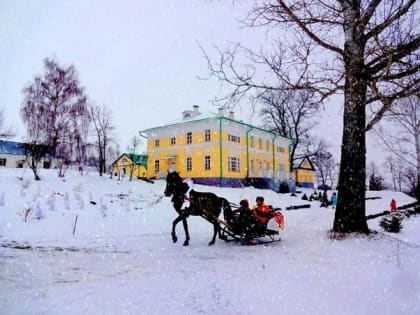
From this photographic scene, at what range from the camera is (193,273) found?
5156 mm

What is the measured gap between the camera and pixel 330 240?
26.4 ft

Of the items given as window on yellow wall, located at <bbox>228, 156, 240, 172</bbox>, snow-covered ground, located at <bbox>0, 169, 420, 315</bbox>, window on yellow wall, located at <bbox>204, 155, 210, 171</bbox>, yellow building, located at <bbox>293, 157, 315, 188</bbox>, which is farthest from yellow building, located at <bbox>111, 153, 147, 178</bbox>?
snow-covered ground, located at <bbox>0, 169, 420, 315</bbox>

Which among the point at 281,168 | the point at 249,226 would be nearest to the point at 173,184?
the point at 249,226

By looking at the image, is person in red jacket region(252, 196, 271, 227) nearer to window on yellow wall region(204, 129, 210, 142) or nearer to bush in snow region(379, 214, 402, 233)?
bush in snow region(379, 214, 402, 233)

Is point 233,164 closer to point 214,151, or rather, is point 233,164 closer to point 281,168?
point 214,151

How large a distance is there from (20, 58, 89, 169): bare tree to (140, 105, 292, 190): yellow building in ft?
33.0

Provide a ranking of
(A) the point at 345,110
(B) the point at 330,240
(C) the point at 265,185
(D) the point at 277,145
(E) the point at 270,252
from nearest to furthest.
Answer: (E) the point at 270,252 < (B) the point at 330,240 < (A) the point at 345,110 < (C) the point at 265,185 < (D) the point at 277,145

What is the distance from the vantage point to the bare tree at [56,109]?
2509cm

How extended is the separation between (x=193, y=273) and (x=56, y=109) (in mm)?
25001

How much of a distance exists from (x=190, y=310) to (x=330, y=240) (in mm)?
5554

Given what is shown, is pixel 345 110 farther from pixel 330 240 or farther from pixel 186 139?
pixel 186 139

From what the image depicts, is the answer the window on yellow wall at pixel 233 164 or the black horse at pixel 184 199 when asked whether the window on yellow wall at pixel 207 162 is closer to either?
the window on yellow wall at pixel 233 164

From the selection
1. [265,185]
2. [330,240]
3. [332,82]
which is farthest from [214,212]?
[265,185]

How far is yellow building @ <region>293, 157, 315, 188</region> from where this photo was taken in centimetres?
5019
